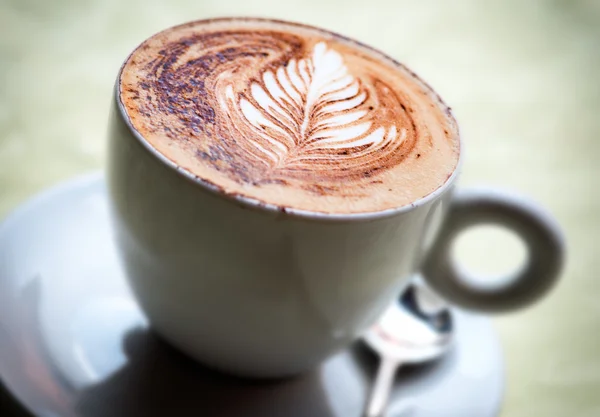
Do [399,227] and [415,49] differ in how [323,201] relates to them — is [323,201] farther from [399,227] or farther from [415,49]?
[415,49]

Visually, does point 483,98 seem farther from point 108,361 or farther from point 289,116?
point 108,361

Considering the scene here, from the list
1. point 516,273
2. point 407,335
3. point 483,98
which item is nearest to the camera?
point 516,273

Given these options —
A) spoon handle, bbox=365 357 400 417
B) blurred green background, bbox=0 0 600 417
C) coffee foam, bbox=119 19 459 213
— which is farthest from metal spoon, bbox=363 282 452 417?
coffee foam, bbox=119 19 459 213

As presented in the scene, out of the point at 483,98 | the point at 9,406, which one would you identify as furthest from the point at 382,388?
the point at 483,98

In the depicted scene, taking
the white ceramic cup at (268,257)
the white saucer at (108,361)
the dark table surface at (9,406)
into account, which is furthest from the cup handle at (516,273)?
the dark table surface at (9,406)

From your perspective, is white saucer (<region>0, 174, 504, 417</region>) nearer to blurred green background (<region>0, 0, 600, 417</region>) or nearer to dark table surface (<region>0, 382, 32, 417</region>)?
dark table surface (<region>0, 382, 32, 417</region>)

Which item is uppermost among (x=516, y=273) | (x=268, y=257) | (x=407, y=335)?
(x=268, y=257)
